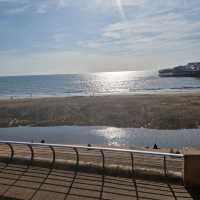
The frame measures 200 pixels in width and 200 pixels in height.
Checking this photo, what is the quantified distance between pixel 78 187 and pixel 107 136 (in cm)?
1973

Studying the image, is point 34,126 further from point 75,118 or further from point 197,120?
point 197,120

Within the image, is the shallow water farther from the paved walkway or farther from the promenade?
the paved walkway

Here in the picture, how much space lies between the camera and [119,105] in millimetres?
43250

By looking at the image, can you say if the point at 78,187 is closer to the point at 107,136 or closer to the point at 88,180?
the point at 88,180

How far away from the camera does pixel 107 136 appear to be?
27.8 metres

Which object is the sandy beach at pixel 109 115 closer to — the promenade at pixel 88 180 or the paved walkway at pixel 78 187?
the promenade at pixel 88 180

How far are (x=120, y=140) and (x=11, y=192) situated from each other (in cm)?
1908

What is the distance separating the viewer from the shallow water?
25.0 metres

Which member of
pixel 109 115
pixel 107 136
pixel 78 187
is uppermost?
pixel 78 187

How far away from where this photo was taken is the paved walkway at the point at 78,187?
7.55 metres

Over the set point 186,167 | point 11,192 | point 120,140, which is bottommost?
point 120,140

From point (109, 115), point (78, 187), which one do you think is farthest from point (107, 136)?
point (78, 187)

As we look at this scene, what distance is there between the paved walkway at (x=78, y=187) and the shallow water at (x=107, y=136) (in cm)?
1568

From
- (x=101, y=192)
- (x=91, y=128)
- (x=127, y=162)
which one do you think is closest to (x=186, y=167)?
(x=101, y=192)
